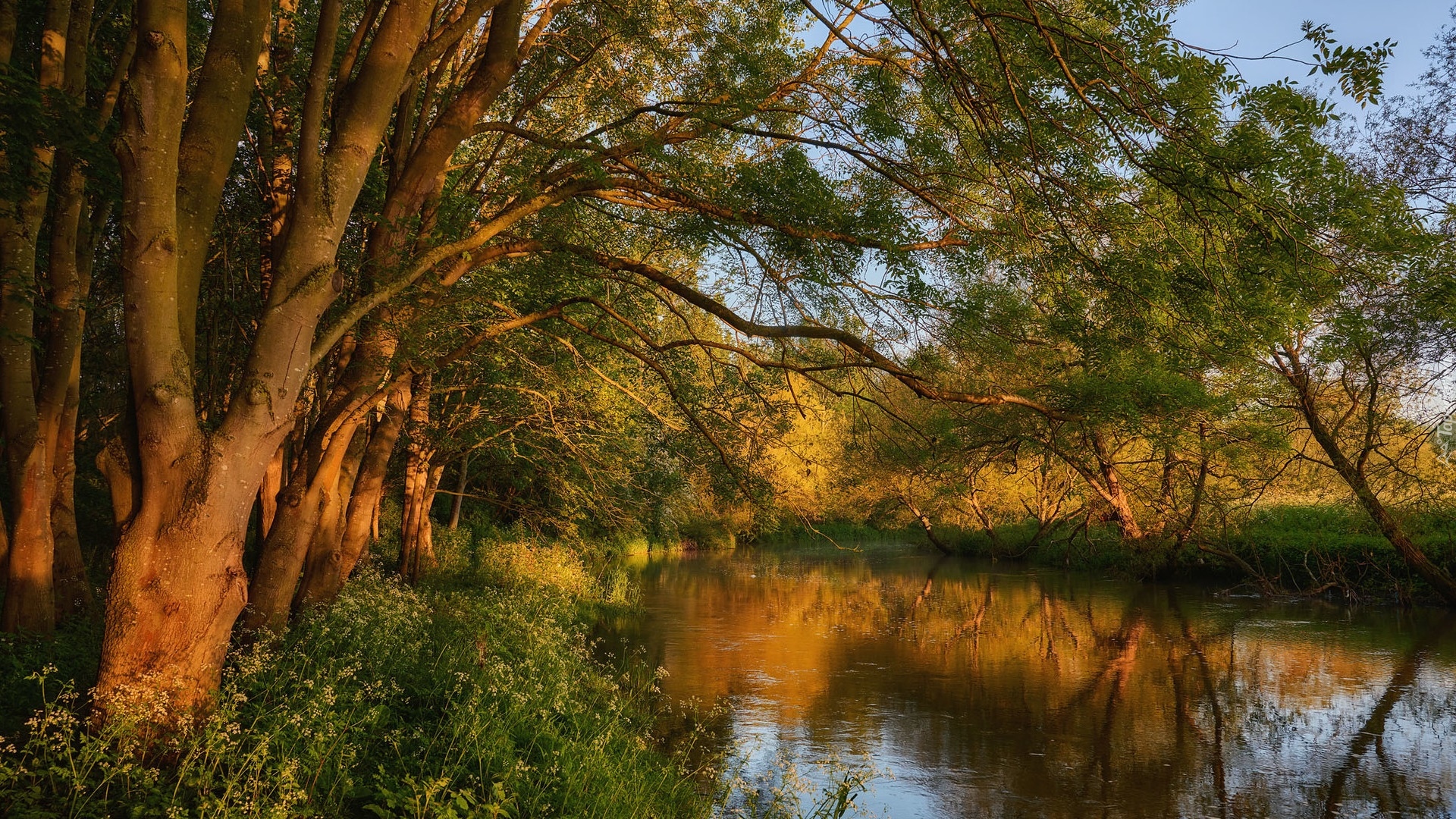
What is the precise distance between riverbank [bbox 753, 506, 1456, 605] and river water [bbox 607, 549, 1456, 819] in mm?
1131

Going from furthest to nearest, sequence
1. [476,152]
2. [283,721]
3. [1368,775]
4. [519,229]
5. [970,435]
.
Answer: [970,435]
[476,152]
[519,229]
[1368,775]
[283,721]

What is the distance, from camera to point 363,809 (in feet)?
15.7

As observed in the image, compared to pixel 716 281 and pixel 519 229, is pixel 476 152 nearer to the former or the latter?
pixel 519 229

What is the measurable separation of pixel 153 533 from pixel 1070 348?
7959 millimetres

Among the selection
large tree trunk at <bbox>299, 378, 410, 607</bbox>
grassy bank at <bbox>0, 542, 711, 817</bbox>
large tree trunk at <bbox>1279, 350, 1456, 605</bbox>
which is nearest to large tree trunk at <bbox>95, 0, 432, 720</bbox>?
grassy bank at <bbox>0, 542, 711, 817</bbox>

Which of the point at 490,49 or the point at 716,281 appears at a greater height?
the point at 490,49

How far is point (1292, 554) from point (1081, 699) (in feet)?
46.2

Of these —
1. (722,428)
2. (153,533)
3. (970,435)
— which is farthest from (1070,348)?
(153,533)

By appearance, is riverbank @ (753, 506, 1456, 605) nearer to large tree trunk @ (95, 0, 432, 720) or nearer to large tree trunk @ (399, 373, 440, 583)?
large tree trunk @ (399, 373, 440, 583)

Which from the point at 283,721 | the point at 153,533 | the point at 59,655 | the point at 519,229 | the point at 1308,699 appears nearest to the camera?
the point at 153,533

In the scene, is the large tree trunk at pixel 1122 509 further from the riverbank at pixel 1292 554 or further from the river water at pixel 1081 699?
the river water at pixel 1081 699

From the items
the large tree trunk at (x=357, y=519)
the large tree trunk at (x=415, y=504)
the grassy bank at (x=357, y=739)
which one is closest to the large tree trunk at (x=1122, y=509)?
the large tree trunk at (x=415, y=504)

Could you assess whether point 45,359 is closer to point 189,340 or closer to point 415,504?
point 189,340

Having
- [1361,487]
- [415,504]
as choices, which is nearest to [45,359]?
[415,504]
